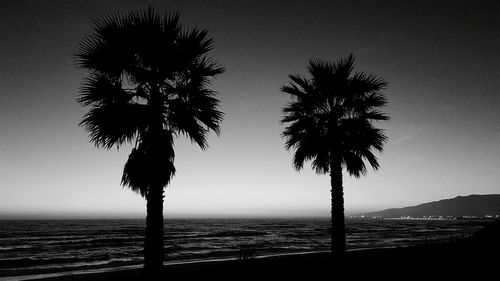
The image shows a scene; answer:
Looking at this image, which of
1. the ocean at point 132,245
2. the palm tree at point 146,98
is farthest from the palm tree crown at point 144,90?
the ocean at point 132,245

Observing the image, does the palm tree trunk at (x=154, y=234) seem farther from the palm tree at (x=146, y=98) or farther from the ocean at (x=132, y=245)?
the ocean at (x=132, y=245)

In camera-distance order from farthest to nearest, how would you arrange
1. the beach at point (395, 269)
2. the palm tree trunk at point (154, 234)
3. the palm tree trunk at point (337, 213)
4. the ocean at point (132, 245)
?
the ocean at point (132, 245) < the palm tree trunk at point (337, 213) < the beach at point (395, 269) < the palm tree trunk at point (154, 234)

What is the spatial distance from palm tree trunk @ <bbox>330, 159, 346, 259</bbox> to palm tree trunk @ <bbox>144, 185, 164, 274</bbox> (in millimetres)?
7398

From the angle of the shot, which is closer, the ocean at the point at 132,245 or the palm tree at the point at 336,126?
the palm tree at the point at 336,126

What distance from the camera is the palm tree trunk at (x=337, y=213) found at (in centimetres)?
1448

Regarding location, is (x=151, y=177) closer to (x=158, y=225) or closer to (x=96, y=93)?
(x=158, y=225)

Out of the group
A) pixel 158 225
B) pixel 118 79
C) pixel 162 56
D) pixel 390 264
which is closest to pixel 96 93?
pixel 118 79

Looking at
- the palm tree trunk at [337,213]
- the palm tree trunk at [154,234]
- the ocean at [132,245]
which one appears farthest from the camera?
the ocean at [132,245]

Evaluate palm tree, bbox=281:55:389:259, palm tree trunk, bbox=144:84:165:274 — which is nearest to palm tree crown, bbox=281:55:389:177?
palm tree, bbox=281:55:389:259

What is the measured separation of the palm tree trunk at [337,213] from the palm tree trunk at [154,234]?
740cm

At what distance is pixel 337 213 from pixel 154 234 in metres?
7.74

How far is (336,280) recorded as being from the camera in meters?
10.7

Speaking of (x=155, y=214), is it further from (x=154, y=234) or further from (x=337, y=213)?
(x=337, y=213)

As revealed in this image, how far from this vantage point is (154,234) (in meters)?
10.4
